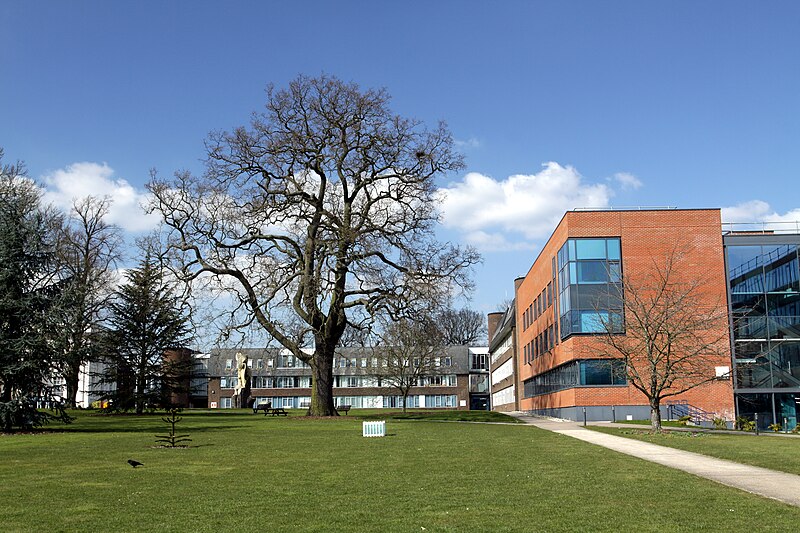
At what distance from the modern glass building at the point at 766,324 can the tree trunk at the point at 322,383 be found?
74.0 ft

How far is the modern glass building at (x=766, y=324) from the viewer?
145 feet

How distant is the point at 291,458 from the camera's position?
19.5m

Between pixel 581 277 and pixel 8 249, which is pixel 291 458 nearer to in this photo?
pixel 8 249

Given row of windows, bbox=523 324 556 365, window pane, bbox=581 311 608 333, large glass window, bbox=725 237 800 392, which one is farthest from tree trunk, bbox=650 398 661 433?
row of windows, bbox=523 324 556 365

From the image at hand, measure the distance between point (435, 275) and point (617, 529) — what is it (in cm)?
3077

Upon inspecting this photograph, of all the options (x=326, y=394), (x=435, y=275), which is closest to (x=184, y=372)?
(x=326, y=394)

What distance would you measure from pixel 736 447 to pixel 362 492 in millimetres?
14494

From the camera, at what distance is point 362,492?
42.3ft

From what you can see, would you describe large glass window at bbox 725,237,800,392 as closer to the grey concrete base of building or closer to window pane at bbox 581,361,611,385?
the grey concrete base of building

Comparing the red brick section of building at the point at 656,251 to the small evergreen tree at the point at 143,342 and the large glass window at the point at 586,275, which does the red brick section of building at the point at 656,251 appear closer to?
the large glass window at the point at 586,275

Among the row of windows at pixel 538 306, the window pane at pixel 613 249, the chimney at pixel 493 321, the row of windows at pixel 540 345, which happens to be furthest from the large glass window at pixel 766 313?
the chimney at pixel 493 321

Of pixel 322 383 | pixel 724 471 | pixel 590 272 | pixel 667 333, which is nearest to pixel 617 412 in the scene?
pixel 590 272

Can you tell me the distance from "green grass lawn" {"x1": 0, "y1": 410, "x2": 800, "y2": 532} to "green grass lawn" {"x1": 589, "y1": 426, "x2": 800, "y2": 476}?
2803 millimetres

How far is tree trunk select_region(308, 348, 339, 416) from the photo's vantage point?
141ft
